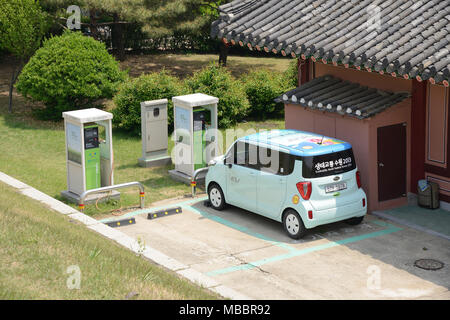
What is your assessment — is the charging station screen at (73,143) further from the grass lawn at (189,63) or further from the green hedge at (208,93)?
the grass lawn at (189,63)

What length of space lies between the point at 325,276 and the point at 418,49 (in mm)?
4311

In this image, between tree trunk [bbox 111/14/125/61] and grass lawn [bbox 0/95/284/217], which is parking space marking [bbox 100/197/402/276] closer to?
grass lawn [bbox 0/95/284/217]

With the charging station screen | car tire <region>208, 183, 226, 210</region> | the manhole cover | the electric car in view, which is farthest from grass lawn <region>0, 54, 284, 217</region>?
the manhole cover

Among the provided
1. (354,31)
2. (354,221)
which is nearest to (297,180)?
(354,221)

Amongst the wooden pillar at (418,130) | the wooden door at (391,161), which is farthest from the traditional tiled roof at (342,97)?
the wooden door at (391,161)

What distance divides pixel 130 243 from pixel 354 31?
19.5 ft

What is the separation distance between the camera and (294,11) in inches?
635

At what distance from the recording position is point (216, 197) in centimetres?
1512

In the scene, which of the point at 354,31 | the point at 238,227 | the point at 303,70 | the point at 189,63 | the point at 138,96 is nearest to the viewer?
the point at 238,227

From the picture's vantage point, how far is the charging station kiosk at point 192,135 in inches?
657

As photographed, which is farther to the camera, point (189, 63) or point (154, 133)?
point (189, 63)

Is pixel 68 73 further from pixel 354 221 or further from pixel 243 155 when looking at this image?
pixel 354 221

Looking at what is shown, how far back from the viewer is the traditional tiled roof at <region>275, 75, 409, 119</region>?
14.5 m

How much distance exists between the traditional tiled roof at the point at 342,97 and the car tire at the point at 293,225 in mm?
2455
